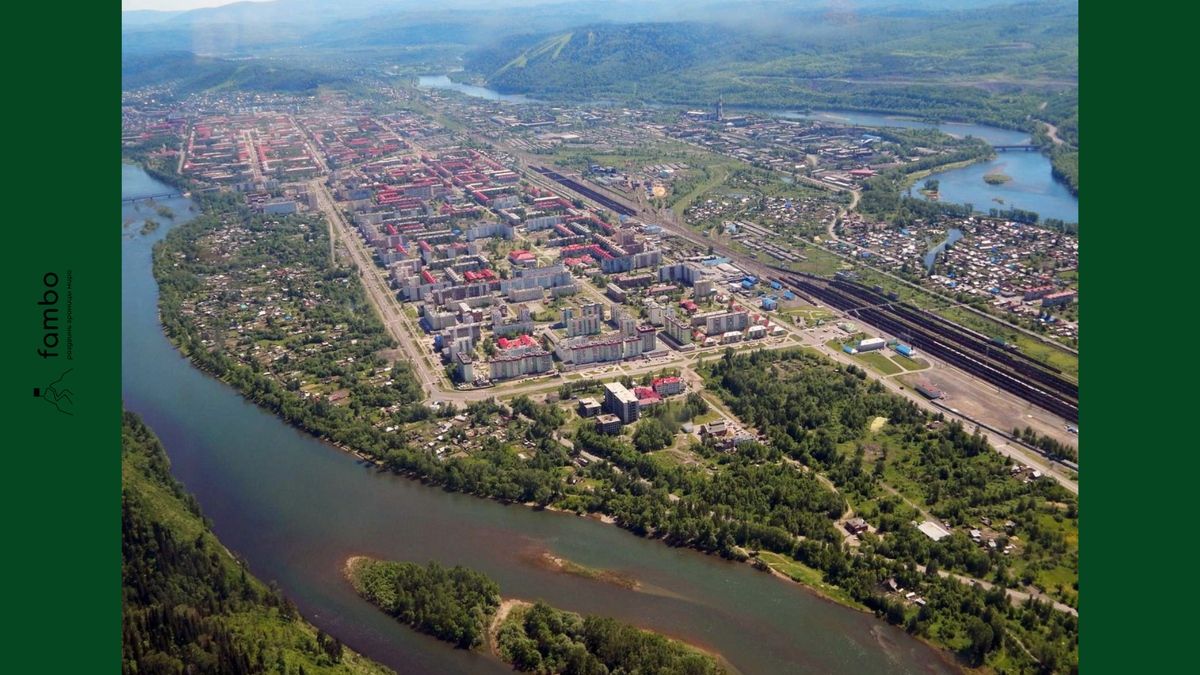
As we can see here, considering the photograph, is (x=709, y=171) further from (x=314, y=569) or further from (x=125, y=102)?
Answer: (x=125, y=102)

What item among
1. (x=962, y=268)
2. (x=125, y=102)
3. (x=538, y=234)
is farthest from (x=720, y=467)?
(x=125, y=102)

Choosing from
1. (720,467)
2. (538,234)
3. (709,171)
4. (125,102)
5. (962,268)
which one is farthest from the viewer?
(125,102)

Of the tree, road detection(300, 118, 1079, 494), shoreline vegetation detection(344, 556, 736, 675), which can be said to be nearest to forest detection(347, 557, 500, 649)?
shoreline vegetation detection(344, 556, 736, 675)

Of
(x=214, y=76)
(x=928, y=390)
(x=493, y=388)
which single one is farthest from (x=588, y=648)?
(x=214, y=76)

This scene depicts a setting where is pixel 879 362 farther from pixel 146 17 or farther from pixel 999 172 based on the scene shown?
pixel 146 17

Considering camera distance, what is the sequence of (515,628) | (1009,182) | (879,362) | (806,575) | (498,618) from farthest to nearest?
(1009,182)
(879,362)
(806,575)
(498,618)
(515,628)

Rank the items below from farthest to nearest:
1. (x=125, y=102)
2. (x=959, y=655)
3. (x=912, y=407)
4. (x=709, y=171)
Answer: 1. (x=125, y=102)
2. (x=709, y=171)
3. (x=912, y=407)
4. (x=959, y=655)

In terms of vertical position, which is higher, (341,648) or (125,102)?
(125,102)
